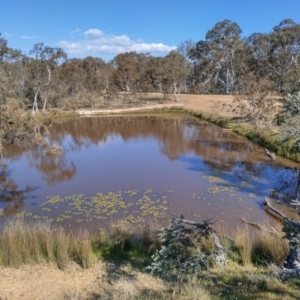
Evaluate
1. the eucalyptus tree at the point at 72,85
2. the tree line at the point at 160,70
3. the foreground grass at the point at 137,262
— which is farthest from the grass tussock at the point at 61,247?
the eucalyptus tree at the point at 72,85

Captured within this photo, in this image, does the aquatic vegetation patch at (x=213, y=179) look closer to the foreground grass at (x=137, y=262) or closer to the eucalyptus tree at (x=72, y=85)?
the foreground grass at (x=137, y=262)

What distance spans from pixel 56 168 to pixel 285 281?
10.8 meters

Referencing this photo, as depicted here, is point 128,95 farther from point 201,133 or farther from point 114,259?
point 114,259

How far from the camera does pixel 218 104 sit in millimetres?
30375

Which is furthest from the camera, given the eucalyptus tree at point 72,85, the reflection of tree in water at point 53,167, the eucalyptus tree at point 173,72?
the eucalyptus tree at point 173,72

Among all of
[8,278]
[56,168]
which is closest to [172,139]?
[56,168]

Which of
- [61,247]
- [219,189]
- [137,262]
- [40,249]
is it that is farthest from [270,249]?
[219,189]

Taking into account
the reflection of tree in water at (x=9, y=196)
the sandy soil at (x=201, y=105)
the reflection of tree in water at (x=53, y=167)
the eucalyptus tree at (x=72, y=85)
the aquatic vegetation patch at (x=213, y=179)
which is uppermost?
the eucalyptus tree at (x=72, y=85)

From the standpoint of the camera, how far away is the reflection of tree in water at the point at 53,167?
12359mm

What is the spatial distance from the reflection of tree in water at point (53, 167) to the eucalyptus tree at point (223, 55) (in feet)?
102

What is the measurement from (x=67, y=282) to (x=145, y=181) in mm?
6891

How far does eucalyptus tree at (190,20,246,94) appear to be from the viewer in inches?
1623

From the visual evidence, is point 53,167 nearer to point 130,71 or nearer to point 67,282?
point 67,282

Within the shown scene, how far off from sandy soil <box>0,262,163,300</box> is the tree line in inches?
1010
